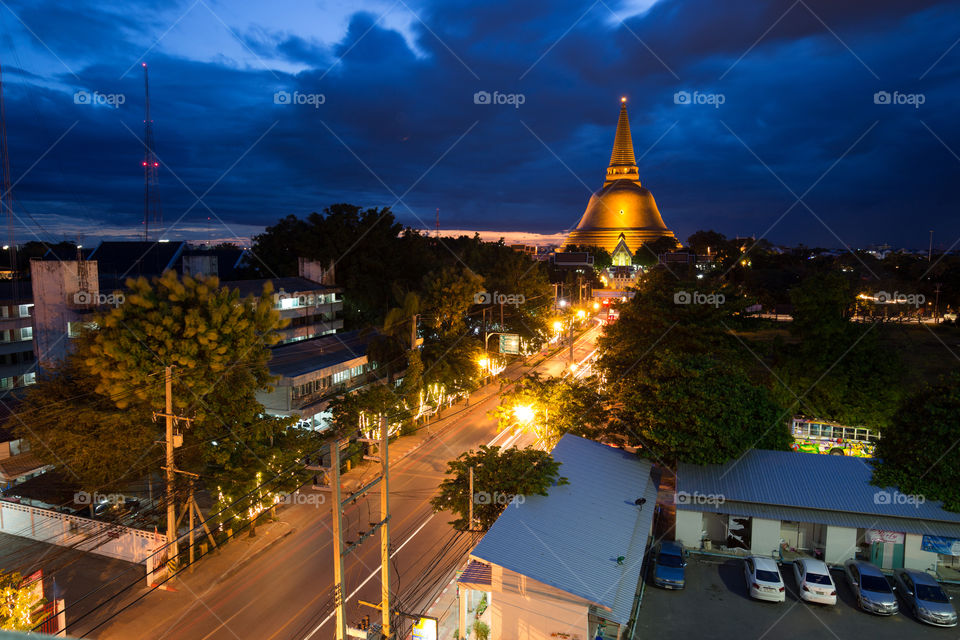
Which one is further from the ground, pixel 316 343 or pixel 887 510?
pixel 316 343

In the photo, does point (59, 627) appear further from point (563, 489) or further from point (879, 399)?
point (879, 399)

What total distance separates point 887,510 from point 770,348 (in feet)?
48.6

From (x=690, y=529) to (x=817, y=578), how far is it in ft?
13.0

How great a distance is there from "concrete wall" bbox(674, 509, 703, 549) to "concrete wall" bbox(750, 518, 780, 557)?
1606 millimetres

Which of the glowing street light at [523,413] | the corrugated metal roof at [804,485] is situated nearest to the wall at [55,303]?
the glowing street light at [523,413]

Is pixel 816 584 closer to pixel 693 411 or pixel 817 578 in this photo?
pixel 817 578

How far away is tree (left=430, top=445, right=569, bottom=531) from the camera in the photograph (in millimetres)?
17500

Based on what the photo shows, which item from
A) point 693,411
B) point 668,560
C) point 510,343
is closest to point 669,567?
point 668,560

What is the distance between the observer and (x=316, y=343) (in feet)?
116

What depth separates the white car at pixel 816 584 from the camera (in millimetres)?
16250

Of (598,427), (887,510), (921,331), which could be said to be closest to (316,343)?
(598,427)

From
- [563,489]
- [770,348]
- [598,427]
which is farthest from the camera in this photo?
[770,348]

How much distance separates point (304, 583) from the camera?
17922 millimetres

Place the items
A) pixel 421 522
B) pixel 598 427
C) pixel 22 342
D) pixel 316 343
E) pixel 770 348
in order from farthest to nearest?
pixel 22 342 → pixel 316 343 → pixel 770 348 → pixel 598 427 → pixel 421 522
